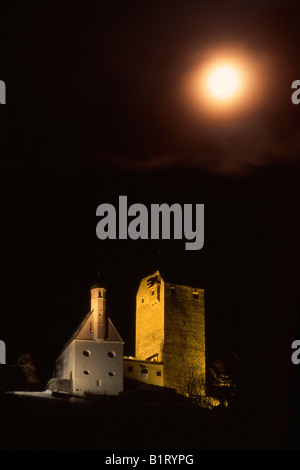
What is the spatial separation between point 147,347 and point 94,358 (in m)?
8.04

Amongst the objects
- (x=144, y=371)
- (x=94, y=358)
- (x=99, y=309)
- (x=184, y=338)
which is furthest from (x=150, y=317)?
(x=94, y=358)

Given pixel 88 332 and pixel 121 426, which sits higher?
pixel 88 332

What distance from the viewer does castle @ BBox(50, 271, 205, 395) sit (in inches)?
2282

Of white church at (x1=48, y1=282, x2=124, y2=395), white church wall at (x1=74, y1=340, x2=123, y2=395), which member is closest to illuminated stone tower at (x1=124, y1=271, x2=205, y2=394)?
white church wall at (x1=74, y1=340, x2=123, y2=395)

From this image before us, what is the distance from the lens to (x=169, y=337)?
64.0m

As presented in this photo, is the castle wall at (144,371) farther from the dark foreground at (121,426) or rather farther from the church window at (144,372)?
the dark foreground at (121,426)

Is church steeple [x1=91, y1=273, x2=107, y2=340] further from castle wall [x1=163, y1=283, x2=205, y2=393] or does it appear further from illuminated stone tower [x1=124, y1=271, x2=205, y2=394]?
castle wall [x1=163, y1=283, x2=205, y2=393]

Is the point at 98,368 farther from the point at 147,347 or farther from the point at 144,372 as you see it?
the point at 147,347

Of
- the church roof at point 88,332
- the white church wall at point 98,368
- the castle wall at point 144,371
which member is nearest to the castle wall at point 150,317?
the castle wall at point 144,371

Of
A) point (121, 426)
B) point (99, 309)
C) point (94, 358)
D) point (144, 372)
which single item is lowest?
point (121, 426)

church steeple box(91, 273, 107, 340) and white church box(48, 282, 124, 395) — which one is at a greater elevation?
church steeple box(91, 273, 107, 340)

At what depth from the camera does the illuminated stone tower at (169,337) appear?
204 ft
